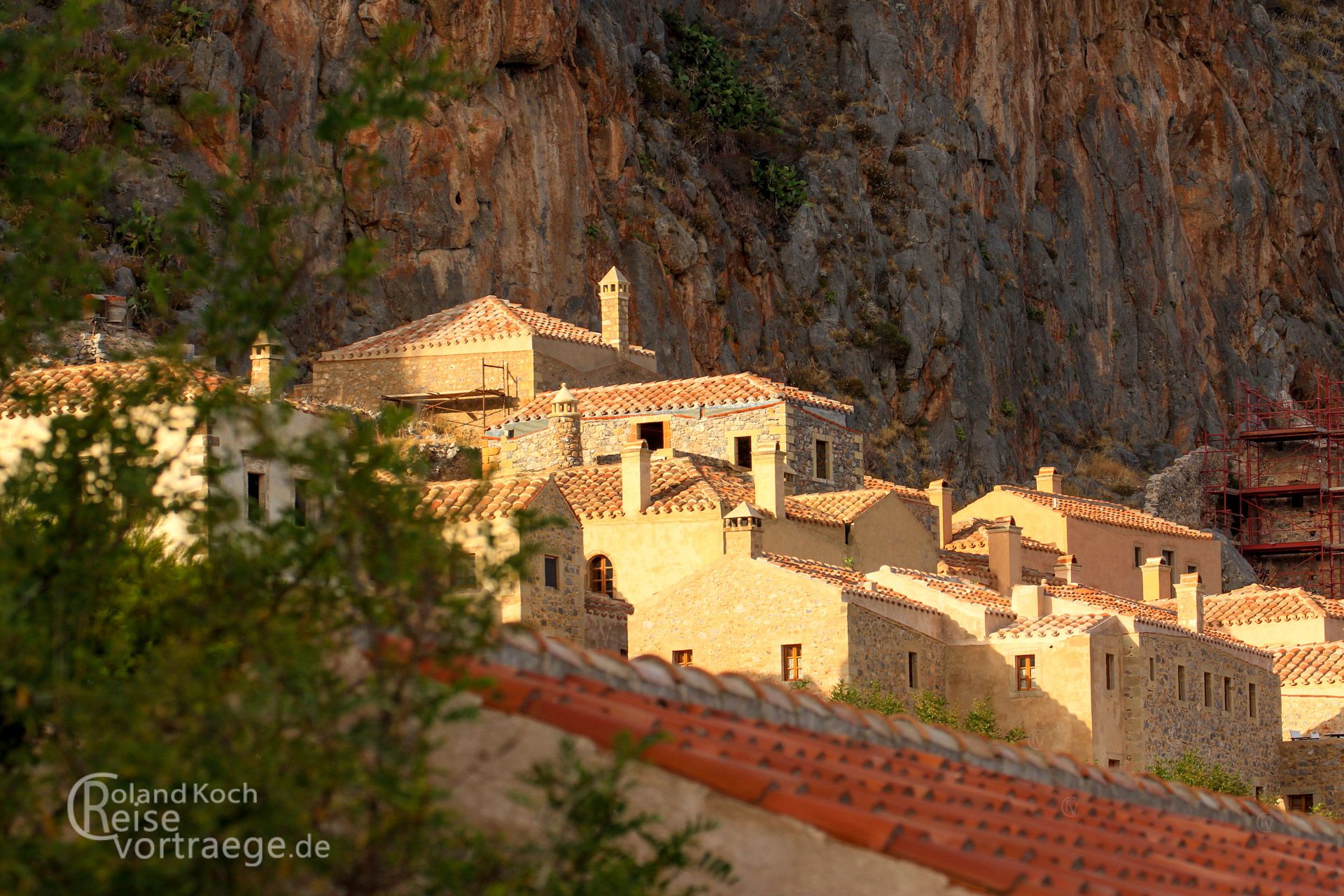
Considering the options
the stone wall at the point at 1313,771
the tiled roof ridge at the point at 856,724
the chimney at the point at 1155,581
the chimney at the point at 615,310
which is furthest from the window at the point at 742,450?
the tiled roof ridge at the point at 856,724

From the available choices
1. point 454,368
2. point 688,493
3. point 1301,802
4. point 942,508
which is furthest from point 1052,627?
point 454,368

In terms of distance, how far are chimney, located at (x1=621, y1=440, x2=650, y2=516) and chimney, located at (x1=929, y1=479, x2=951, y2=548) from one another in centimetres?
1369

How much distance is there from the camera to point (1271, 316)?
342 ft

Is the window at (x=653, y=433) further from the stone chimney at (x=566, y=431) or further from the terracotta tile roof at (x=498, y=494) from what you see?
the terracotta tile roof at (x=498, y=494)

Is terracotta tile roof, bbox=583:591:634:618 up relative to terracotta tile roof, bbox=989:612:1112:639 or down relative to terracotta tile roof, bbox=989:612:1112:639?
up

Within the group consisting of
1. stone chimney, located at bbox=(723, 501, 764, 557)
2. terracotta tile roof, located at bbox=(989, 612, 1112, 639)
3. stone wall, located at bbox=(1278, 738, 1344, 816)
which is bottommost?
stone wall, located at bbox=(1278, 738, 1344, 816)

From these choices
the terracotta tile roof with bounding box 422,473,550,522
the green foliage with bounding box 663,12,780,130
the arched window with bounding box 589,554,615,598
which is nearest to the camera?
the terracotta tile roof with bounding box 422,473,550,522

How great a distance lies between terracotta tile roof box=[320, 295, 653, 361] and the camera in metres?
56.7

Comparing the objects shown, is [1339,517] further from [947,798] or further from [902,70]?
[947,798]

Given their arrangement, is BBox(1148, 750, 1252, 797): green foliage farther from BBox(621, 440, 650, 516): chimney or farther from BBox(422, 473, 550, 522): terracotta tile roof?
BBox(422, 473, 550, 522): terracotta tile roof

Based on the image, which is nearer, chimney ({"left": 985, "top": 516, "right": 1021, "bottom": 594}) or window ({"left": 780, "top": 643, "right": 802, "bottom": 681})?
window ({"left": 780, "top": 643, "right": 802, "bottom": 681})

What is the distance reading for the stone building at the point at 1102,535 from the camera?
2467 inches

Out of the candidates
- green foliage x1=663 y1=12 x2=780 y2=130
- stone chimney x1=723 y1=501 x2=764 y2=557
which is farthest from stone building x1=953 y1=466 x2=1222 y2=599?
green foliage x1=663 y1=12 x2=780 y2=130

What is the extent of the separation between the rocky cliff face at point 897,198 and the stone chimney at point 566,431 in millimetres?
7915
